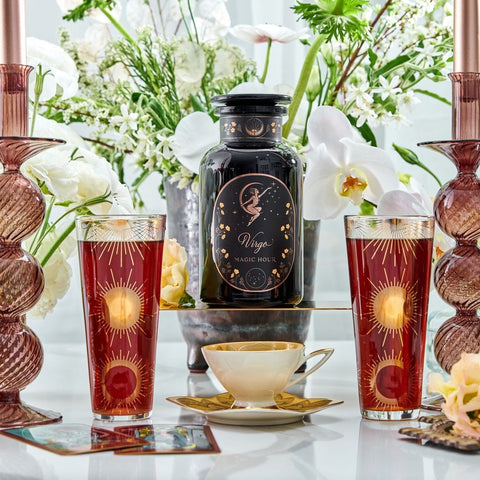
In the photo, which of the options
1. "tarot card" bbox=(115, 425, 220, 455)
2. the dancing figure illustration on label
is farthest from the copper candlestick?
the dancing figure illustration on label

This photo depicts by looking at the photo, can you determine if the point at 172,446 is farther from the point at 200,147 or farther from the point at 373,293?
the point at 200,147

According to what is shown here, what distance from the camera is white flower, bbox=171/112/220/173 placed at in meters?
1.03

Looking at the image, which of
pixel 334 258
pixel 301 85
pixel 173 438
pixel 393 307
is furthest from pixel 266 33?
pixel 334 258

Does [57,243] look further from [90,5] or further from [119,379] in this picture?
[90,5]

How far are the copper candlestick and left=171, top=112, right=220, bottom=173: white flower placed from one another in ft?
0.79

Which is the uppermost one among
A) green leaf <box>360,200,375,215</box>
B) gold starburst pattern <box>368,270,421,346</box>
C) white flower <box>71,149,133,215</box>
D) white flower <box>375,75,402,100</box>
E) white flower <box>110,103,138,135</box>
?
white flower <box>375,75,402,100</box>

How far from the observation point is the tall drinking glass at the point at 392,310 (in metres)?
0.81

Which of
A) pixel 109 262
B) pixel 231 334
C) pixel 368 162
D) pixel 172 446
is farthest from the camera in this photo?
pixel 231 334

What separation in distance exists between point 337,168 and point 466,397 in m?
0.34

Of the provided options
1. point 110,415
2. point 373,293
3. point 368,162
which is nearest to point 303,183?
point 368,162

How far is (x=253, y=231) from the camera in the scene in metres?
0.91

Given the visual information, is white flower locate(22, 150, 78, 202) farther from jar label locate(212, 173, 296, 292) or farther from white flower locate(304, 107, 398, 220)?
white flower locate(304, 107, 398, 220)

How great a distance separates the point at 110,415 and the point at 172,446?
0.13 metres

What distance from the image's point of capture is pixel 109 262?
32.1 inches
